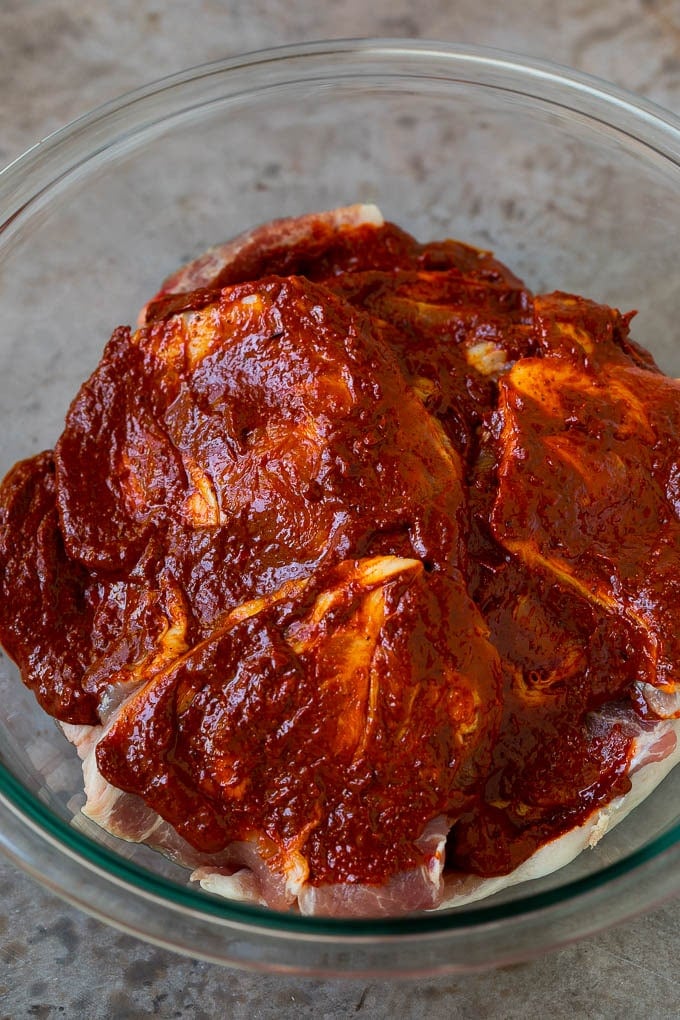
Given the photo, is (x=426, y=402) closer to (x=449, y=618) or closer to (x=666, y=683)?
(x=449, y=618)

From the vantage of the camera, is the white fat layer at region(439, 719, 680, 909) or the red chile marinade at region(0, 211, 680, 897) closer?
the red chile marinade at region(0, 211, 680, 897)

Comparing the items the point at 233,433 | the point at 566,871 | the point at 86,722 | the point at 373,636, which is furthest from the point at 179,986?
the point at 233,433

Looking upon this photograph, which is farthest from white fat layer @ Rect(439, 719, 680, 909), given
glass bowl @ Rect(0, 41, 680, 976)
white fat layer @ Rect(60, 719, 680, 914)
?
glass bowl @ Rect(0, 41, 680, 976)

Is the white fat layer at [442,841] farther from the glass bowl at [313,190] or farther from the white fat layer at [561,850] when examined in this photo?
the glass bowl at [313,190]

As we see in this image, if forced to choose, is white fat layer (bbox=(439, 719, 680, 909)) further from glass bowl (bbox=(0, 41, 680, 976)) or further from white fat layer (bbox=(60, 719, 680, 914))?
glass bowl (bbox=(0, 41, 680, 976))

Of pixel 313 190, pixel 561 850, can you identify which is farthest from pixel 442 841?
pixel 313 190

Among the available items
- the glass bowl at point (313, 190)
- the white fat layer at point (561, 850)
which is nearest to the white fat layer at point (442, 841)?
the white fat layer at point (561, 850)
